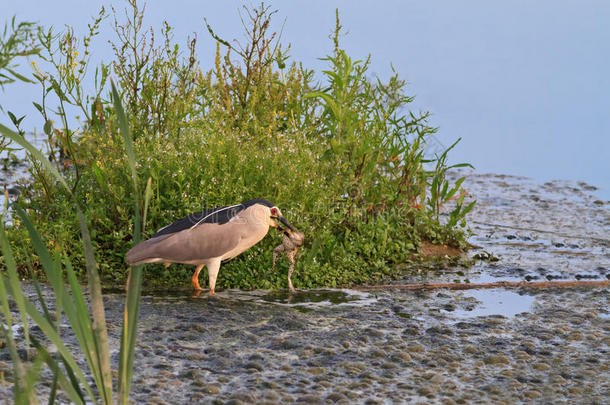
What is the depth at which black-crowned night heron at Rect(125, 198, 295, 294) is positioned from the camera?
22.7 feet

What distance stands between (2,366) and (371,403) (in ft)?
8.01

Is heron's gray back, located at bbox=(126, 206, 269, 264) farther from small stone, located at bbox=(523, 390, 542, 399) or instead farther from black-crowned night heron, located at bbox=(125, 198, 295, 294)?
small stone, located at bbox=(523, 390, 542, 399)

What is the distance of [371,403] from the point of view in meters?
4.77

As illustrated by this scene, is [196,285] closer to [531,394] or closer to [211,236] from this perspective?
[211,236]

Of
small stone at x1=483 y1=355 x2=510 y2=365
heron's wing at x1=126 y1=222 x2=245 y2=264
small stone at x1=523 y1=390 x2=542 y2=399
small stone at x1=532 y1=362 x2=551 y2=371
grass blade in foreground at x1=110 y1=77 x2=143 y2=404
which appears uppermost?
heron's wing at x1=126 y1=222 x2=245 y2=264

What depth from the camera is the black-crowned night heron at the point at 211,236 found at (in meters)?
6.91

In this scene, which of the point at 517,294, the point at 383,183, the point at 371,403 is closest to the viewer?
the point at 371,403

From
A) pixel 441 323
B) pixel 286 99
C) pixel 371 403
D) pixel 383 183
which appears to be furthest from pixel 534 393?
pixel 286 99

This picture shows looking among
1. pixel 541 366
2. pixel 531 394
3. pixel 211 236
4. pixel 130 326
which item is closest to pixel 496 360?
pixel 541 366

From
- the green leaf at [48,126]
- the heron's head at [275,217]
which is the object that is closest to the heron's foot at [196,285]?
the heron's head at [275,217]

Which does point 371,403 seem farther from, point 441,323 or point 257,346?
point 441,323

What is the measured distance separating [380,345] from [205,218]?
2.09 metres

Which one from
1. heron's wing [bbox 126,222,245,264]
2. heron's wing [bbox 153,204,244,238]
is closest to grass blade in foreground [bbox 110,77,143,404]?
heron's wing [bbox 126,222,245,264]

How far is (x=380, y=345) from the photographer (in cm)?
605
